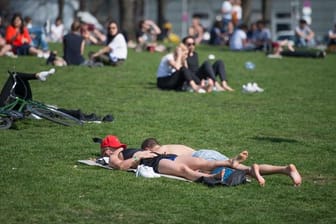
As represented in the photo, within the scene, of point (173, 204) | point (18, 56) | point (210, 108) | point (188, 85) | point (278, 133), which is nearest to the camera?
point (173, 204)

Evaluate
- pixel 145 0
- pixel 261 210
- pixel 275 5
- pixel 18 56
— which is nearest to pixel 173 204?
pixel 261 210

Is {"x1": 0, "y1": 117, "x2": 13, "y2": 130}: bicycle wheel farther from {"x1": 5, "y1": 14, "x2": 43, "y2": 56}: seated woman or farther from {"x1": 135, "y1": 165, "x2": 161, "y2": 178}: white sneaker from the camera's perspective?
{"x1": 5, "y1": 14, "x2": 43, "y2": 56}: seated woman

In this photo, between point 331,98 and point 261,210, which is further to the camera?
point 331,98

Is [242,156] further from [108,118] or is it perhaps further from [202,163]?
[108,118]

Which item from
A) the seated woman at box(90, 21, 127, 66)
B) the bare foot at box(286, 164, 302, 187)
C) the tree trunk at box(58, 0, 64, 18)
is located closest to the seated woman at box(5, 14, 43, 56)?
the seated woman at box(90, 21, 127, 66)

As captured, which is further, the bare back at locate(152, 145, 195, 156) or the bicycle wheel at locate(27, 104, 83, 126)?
the bicycle wheel at locate(27, 104, 83, 126)

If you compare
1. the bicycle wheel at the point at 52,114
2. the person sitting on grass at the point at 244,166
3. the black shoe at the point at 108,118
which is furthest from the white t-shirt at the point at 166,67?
the person sitting on grass at the point at 244,166

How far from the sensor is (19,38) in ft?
85.5

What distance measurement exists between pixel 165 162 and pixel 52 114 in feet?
13.5

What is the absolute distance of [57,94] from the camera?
17.4 m

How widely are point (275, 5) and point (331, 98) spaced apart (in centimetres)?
5059

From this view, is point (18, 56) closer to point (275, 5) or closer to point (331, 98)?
point (331, 98)

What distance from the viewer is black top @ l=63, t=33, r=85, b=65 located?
75.5 feet

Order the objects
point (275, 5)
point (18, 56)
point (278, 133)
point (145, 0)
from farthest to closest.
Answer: point (145, 0) → point (275, 5) → point (18, 56) → point (278, 133)
